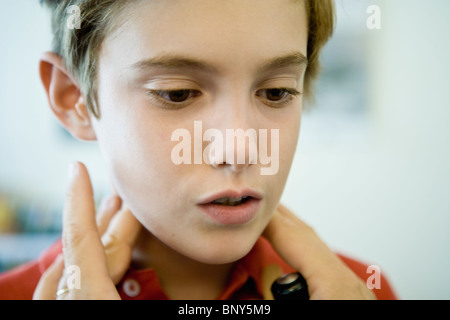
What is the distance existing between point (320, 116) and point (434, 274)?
1230 mm

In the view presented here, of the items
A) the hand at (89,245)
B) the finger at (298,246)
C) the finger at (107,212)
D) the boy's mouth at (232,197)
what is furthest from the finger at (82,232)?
the finger at (298,246)

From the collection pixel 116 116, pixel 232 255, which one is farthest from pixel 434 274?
pixel 116 116

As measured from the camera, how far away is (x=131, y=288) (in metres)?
0.76

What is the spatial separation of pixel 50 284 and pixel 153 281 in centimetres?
19

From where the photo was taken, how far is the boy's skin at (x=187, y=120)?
574 mm

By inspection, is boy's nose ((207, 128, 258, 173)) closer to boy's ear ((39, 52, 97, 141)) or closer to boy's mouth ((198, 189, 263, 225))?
boy's mouth ((198, 189, 263, 225))

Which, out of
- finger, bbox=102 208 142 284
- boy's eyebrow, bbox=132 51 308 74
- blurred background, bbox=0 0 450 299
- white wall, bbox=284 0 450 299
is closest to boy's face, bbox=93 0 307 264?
boy's eyebrow, bbox=132 51 308 74

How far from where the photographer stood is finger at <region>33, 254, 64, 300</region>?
710 millimetres

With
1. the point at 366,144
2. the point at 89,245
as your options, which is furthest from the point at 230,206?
the point at 366,144

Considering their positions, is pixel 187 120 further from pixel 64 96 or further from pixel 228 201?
pixel 64 96

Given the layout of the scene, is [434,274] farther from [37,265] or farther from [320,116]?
[37,265]

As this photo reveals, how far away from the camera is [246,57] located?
1.88 ft

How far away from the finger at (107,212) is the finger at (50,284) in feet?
0.34

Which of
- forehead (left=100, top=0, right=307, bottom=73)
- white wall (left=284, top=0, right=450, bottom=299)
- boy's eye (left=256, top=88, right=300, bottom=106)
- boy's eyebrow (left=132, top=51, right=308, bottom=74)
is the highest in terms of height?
forehead (left=100, top=0, right=307, bottom=73)
